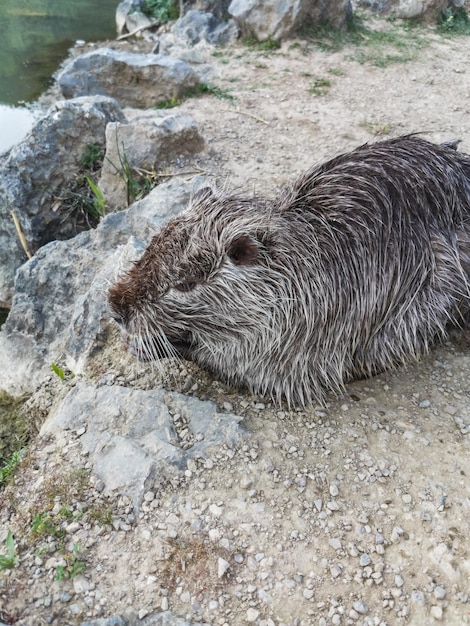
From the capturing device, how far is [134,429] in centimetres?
328

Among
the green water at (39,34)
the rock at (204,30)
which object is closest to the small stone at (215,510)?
the rock at (204,30)

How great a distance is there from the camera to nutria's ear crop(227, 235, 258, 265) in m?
3.09

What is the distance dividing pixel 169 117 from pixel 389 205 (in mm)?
3973

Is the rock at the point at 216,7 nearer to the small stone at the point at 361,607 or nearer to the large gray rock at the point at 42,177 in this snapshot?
the large gray rock at the point at 42,177

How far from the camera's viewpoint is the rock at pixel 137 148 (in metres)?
6.11

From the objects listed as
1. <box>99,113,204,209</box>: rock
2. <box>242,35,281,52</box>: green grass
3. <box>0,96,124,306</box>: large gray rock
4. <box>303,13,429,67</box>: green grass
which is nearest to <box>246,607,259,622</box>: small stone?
<box>99,113,204,209</box>: rock

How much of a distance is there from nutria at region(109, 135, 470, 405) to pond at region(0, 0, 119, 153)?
7.25 meters

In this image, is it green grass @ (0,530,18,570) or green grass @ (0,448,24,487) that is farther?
green grass @ (0,448,24,487)

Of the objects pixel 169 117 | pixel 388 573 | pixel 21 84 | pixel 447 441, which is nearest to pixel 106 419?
pixel 388 573

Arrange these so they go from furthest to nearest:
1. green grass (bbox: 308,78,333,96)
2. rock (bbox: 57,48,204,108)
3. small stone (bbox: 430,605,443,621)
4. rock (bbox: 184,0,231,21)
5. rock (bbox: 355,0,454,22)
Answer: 1. rock (bbox: 184,0,231,21)
2. rock (bbox: 355,0,454,22)
3. rock (bbox: 57,48,204,108)
4. green grass (bbox: 308,78,333,96)
5. small stone (bbox: 430,605,443,621)

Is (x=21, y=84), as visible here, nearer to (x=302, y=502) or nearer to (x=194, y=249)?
(x=194, y=249)

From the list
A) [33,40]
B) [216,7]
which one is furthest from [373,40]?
[33,40]

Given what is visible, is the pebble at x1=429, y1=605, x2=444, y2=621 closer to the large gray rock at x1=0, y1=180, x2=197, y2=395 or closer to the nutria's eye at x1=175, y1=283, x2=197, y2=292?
the nutria's eye at x1=175, y1=283, x2=197, y2=292

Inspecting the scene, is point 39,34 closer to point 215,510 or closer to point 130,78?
point 130,78
